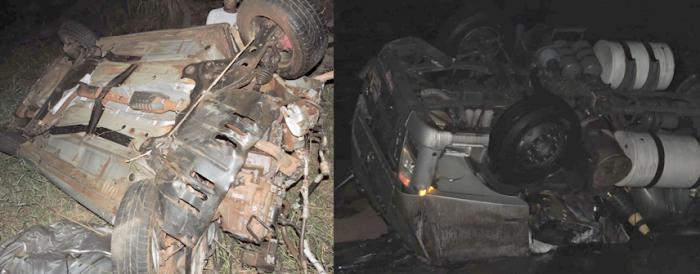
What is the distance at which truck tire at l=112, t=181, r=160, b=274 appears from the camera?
9.17 feet

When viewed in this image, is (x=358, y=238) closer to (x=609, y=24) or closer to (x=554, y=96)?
(x=554, y=96)

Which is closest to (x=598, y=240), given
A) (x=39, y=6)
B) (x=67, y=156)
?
(x=67, y=156)

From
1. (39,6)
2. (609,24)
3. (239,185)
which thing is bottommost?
(239,185)

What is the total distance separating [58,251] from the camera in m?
3.19

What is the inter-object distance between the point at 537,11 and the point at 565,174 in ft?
5.77

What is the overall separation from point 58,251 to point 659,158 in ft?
13.1

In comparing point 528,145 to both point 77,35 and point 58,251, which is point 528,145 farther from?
point 77,35

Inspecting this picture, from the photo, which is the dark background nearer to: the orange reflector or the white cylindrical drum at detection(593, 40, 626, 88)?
the white cylindrical drum at detection(593, 40, 626, 88)

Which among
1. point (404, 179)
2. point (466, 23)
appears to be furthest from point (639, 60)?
point (404, 179)

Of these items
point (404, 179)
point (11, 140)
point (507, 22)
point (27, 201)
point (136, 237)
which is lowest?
point (136, 237)

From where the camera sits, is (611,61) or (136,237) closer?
(136,237)

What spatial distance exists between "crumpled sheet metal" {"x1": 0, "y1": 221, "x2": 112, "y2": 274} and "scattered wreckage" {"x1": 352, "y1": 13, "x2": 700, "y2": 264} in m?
1.90

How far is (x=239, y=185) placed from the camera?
3.14m

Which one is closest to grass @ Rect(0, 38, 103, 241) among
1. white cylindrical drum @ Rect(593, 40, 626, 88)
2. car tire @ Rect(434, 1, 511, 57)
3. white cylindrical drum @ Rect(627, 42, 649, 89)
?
car tire @ Rect(434, 1, 511, 57)
